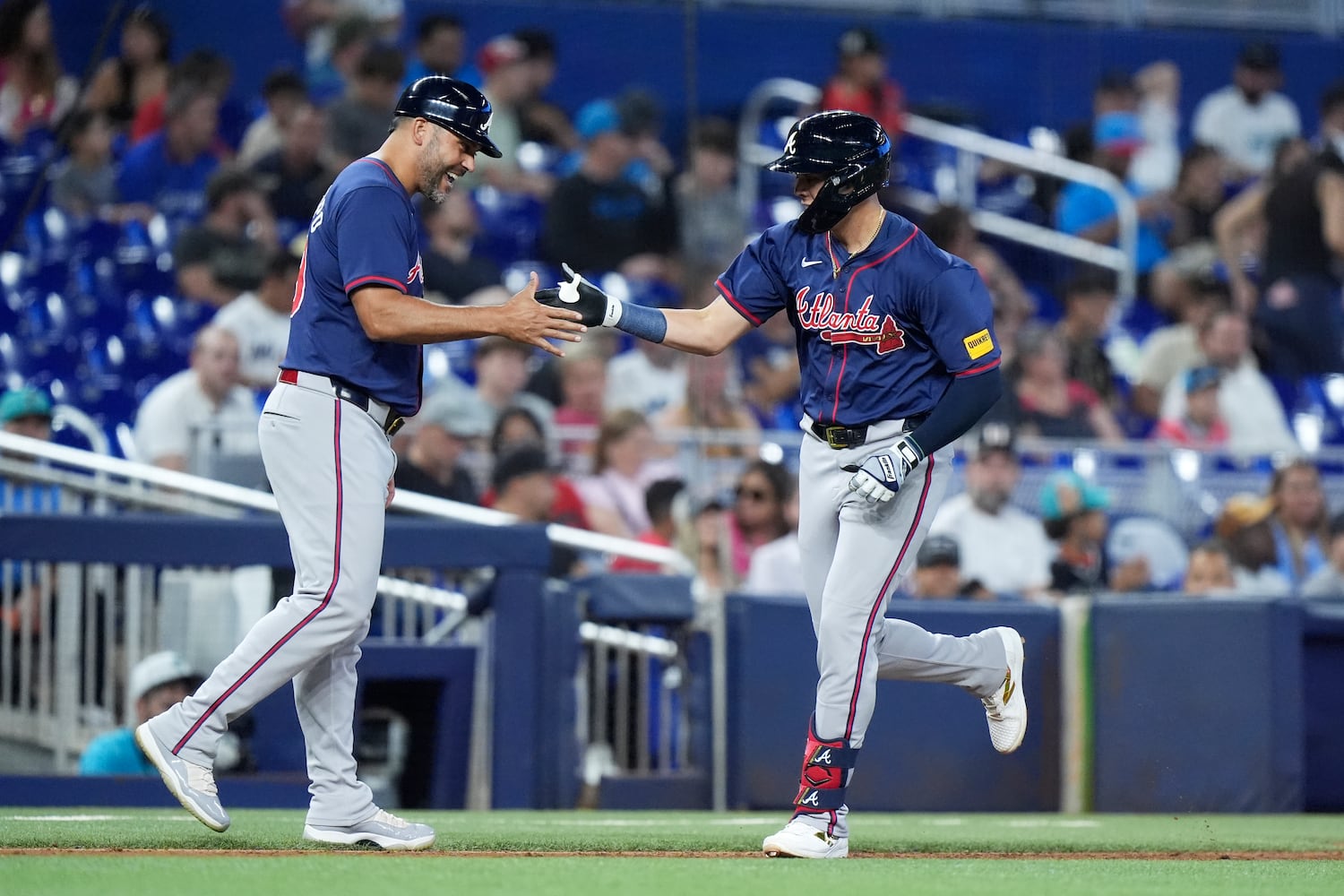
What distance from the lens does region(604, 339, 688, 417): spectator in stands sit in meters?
10.7

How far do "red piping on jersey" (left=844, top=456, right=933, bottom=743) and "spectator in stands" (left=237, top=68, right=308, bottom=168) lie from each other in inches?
279

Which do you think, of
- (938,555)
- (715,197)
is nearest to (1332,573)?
(938,555)

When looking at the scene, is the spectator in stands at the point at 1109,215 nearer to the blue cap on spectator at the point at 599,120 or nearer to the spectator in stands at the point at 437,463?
the blue cap on spectator at the point at 599,120

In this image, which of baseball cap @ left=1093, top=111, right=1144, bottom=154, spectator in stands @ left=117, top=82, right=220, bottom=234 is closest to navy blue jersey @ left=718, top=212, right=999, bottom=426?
spectator in stands @ left=117, top=82, right=220, bottom=234

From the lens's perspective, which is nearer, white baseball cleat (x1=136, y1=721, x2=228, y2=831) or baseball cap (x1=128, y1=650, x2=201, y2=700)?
white baseball cleat (x1=136, y1=721, x2=228, y2=831)

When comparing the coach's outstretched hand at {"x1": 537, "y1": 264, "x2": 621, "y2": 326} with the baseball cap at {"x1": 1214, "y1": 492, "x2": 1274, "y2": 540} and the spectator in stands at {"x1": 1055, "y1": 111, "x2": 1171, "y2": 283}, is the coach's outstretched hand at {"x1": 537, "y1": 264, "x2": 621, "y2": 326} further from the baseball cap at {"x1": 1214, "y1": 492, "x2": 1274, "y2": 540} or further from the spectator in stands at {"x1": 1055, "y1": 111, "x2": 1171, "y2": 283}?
the spectator in stands at {"x1": 1055, "y1": 111, "x2": 1171, "y2": 283}

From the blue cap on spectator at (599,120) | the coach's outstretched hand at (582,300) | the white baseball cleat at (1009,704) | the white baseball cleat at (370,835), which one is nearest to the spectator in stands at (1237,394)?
the blue cap on spectator at (599,120)

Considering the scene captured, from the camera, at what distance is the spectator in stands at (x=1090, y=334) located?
11.5m

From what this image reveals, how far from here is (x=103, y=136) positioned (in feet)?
36.0

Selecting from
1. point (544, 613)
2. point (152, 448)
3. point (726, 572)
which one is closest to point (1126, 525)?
point (726, 572)

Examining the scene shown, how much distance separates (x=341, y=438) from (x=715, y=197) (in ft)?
25.8

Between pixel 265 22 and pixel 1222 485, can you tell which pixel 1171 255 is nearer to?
pixel 1222 485

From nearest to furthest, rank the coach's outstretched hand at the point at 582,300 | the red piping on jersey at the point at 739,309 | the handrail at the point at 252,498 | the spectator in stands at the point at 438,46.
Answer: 1. the coach's outstretched hand at the point at 582,300
2. the red piping on jersey at the point at 739,309
3. the handrail at the point at 252,498
4. the spectator in stands at the point at 438,46

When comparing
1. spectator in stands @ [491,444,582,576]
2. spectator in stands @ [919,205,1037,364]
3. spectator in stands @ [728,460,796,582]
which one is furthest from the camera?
spectator in stands @ [919,205,1037,364]
